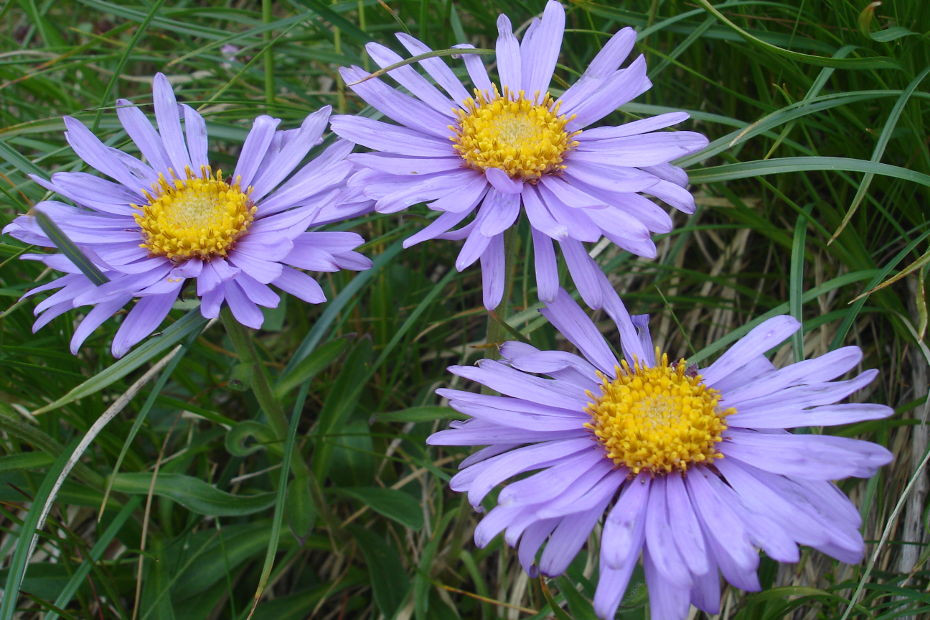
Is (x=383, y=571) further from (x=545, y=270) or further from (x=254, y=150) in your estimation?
(x=254, y=150)

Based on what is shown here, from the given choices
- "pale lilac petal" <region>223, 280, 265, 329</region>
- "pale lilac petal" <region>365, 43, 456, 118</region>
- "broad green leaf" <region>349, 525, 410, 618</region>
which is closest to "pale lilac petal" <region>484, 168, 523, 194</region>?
"pale lilac petal" <region>365, 43, 456, 118</region>

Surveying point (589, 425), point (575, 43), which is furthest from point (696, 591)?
point (575, 43)

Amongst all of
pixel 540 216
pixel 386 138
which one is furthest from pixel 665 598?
pixel 386 138

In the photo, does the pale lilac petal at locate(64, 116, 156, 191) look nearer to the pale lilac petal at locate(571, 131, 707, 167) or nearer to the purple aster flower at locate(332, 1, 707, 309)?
the purple aster flower at locate(332, 1, 707, 309)

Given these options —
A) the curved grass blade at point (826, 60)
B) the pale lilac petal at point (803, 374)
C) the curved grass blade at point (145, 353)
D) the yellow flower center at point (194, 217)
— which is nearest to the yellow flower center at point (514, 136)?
the curved grass blade at point (826, 60)

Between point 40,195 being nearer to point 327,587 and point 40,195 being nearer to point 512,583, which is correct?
point 327,587

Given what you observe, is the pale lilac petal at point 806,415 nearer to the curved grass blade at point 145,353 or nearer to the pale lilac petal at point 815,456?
the pale lilac petal at point 815,456
